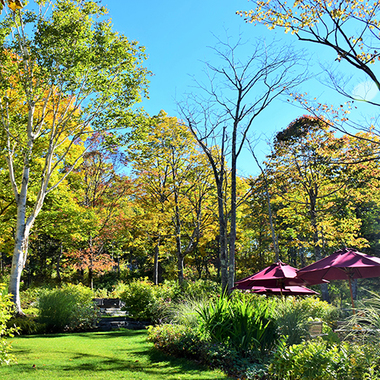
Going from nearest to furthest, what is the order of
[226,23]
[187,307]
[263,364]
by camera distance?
[263,364]
[187,307]
[226,23]

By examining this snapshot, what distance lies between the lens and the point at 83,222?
1462cm

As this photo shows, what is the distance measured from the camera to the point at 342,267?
8.52 meters

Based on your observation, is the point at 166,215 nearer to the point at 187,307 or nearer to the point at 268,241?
the point at 187,307

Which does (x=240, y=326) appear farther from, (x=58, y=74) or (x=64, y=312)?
(x=58, y=74)

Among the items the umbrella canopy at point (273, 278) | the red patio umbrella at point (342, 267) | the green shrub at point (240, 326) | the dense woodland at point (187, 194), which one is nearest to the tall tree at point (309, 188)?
the dense woodland at point (187, 194)

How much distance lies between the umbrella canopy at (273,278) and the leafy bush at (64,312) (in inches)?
220

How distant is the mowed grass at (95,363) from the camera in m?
4.85

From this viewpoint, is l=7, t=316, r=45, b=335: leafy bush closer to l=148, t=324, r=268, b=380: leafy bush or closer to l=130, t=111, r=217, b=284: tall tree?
l=148, t=324, r=268, b=380: leafy bush

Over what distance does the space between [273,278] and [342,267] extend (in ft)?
7.14

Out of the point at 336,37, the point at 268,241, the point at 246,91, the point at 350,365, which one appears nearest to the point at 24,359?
the point at 350,365

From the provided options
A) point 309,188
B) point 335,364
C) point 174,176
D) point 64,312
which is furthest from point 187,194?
point 335,364

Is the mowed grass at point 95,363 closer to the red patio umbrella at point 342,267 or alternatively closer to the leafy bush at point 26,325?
the leafy bush at point 26,325

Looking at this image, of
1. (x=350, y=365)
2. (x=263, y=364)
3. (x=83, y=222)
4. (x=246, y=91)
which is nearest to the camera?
(x=350, y=365)

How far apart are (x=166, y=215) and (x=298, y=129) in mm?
7919
